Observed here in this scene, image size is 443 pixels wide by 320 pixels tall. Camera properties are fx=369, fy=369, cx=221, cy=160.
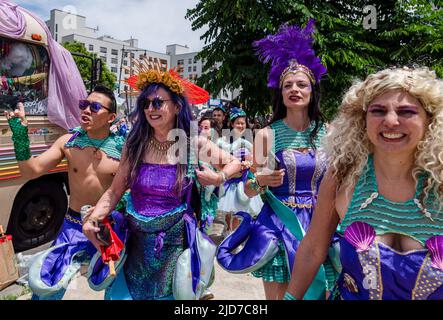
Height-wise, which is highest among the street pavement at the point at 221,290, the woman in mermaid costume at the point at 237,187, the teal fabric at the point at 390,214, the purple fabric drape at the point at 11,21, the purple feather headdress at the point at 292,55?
the purple fabric drape at the point at 11,21

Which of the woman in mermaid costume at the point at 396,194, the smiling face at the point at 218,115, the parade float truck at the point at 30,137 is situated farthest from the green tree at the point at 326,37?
the woman in mermaid costume at the point at 396,194

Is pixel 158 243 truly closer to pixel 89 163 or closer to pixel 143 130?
pixel 143 130

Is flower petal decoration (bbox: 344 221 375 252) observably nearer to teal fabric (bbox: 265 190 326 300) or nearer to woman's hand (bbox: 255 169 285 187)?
teal fabric (bbox: 265 190 326 300)

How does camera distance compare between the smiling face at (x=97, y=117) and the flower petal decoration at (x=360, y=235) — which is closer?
the flower petal decoration at (x=360, y=235)

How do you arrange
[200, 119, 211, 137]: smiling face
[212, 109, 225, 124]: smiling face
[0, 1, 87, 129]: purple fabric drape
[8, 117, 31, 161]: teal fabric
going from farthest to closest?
[212, 109, 225, 124]: smiling face
[200, 119, 211, 137]: smiling face
[0, 1, 87, 129]: purple fabric drape
[8, 117, 31, 161]: teal fabric

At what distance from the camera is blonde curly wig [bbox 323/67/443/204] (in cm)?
136

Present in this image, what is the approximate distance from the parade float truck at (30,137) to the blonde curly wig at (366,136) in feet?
13.7

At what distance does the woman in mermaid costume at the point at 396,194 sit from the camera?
133 cm

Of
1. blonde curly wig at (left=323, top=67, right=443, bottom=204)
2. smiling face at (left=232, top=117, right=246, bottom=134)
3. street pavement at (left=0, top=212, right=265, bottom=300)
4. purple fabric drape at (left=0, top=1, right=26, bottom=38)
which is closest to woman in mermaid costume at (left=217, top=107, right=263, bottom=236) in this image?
smiling face at (left=232, top=117, right=246, bottom=134)

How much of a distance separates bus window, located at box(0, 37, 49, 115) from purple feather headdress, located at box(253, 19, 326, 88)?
3316 millimetres

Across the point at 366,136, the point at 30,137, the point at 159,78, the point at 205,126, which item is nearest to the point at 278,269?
the point at 366,136

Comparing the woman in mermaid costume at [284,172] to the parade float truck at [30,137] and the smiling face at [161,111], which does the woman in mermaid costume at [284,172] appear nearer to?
Result: the smiling face at [161,111]

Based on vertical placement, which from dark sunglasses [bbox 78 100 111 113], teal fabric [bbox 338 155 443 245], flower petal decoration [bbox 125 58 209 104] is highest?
flower petal decoration [bbox 125 58 209 104]

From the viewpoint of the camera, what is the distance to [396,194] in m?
1.43
